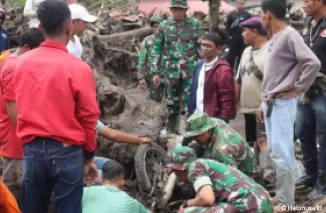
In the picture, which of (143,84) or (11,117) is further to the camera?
(143,84)

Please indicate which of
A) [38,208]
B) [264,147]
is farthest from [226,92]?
[38,208]

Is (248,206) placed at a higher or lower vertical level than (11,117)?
lower

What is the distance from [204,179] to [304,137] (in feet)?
6.48

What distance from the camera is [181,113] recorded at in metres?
8.84

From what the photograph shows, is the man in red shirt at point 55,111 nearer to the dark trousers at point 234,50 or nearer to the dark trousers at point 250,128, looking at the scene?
the dark trousers at point 250,128

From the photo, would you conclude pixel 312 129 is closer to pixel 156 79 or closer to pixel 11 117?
pixel 156 79

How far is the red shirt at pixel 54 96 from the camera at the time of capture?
13.7ft

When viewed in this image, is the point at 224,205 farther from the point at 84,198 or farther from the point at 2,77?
the point at 2,77

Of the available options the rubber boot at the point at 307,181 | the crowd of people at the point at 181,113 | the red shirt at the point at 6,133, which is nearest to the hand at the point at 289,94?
the crowd of people at the point at 181,113

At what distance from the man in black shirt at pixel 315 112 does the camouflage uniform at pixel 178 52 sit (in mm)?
2301

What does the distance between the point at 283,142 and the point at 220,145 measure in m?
0.61

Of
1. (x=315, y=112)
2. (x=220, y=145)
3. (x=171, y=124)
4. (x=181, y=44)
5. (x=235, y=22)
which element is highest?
(x=181, y=44)

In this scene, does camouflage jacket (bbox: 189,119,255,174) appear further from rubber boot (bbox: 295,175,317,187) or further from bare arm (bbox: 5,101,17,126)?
bare arm (bbox: 5,101,17,126)

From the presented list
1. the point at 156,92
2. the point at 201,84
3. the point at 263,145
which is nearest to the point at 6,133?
the point at 201,84
